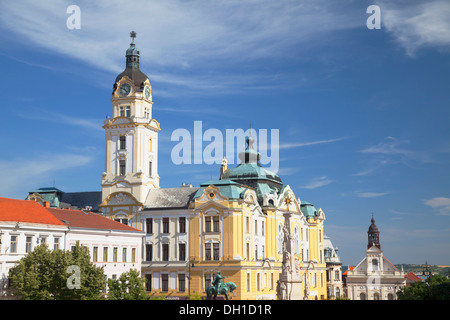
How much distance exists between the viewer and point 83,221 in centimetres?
7206

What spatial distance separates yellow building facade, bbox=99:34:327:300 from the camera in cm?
8381

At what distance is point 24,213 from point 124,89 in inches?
1302

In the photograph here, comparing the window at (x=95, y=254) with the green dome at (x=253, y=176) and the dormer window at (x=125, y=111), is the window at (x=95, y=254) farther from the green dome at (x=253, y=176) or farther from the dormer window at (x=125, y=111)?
the green dome at (x=253, y=176)

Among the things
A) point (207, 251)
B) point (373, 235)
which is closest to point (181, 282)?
point (207, 251)

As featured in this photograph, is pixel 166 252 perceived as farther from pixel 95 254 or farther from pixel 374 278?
pixel 374 278

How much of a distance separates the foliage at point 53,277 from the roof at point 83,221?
10.5 meters

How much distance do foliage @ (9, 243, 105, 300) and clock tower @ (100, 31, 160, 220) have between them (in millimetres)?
32589

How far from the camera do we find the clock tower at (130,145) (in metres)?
90.8

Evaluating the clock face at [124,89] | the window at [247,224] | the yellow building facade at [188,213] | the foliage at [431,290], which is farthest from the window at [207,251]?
the foliage at [431,290]

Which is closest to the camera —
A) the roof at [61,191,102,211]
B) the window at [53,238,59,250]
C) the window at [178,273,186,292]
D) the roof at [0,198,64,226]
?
the roof at [0,198,64,226]

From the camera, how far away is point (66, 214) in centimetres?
7238

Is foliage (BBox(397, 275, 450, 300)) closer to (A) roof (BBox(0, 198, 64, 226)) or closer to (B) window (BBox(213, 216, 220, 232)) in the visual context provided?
(B) window (BBox(213, 216, 220, 232))

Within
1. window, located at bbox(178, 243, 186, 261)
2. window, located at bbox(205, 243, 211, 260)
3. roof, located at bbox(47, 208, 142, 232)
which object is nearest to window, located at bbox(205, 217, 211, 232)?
window, located at bbox(205, 243, 211, 260)
